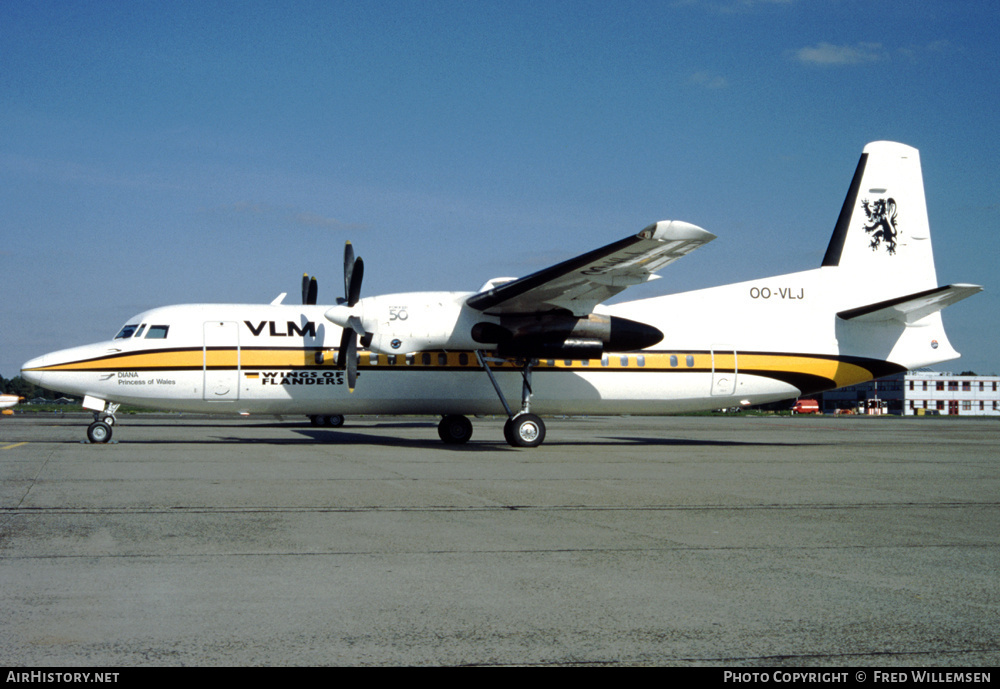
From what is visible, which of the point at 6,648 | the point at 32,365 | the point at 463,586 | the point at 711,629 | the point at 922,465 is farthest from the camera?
the point at 32,365

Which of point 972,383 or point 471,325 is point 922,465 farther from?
point 972,383

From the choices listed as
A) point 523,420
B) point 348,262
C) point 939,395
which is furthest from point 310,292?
point 939,395

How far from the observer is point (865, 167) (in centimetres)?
2258

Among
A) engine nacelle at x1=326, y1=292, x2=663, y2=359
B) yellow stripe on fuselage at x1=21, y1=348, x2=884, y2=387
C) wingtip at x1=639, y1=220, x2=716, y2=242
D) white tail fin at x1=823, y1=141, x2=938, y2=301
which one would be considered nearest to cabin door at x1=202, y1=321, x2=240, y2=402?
yellow stripe on fuselage at x1=21, y1=348, x2=884, y2=387

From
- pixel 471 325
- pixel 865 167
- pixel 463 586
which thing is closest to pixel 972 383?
pixel 865 167

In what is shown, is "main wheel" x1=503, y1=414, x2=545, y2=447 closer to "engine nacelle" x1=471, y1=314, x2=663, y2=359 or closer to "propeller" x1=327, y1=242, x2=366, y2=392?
"engine nacelle" x1=471, y1=314, x2=663, y2=359

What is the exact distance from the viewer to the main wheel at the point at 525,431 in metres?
19.6

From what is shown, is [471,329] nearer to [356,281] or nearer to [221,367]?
[356,281]

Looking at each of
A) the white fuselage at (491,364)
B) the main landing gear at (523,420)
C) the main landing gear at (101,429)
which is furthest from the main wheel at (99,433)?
the main landing gear at (523,420)

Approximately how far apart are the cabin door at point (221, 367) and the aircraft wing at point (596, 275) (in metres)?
5.98

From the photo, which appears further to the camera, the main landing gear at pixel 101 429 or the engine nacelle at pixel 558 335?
the main landing gear at pixel 101 429

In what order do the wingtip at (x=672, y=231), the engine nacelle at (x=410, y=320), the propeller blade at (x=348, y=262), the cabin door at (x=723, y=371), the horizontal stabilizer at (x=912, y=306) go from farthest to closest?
the cabin door at (x=723, y=371) < the propeller blade at (x=348, y=262) < the horizontal stabilizer at (x=912, y=306) < the engine nacelle at (x=410, y=320) < the wingtip at (x=672, y=231)

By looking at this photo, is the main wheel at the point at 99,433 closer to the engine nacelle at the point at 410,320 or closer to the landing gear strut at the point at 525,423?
the engine nacelle at the point at 410,320

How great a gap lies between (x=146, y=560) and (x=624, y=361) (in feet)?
52.9
